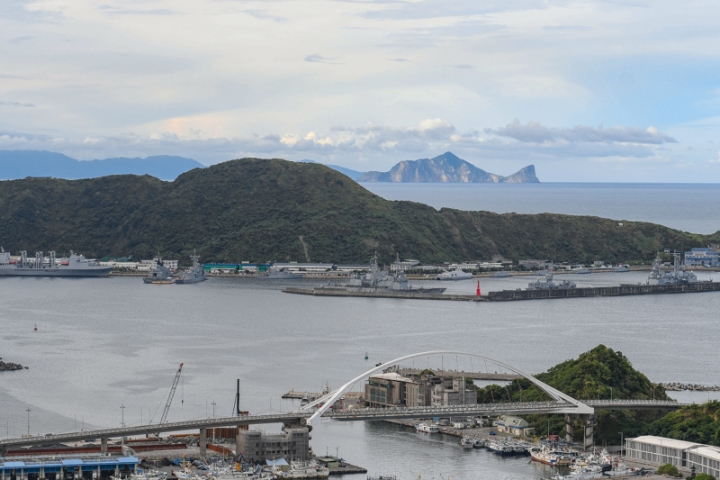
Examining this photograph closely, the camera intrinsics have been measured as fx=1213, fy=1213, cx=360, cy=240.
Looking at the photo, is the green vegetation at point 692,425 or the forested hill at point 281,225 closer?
the green vegetation at point 692,425

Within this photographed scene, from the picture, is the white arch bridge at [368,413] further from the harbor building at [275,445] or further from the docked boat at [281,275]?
the docked boat at [281,275]

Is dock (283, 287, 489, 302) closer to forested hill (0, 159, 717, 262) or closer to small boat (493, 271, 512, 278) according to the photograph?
small boat (493, 271, 512, 278)

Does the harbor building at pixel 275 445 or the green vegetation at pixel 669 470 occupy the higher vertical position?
the harbor building at pixel 275 445

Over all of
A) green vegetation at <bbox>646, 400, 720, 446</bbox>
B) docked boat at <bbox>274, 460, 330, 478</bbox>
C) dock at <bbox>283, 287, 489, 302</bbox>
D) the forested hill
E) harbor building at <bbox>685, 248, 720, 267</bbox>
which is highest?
the forested hill

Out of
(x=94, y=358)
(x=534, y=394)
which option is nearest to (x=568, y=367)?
(x=534, y=394)

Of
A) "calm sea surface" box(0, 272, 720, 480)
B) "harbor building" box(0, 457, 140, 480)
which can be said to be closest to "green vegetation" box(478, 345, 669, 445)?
"calm sea surface" box(0, 272, 720, 480)

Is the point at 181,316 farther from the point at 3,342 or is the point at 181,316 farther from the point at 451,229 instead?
the point at 451,229

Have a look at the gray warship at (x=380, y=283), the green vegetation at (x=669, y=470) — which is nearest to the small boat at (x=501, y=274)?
the gray warship at (x=380, y=283)
